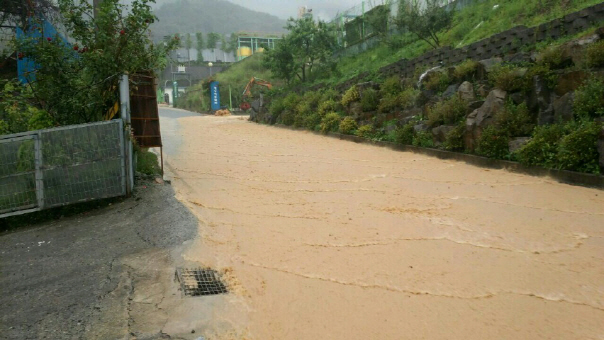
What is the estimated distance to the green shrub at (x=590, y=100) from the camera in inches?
333

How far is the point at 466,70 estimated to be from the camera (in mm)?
12578

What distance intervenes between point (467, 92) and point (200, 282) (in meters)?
9.90

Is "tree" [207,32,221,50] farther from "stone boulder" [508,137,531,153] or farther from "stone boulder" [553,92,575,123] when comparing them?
"stone boulder" [553,92,575,123]

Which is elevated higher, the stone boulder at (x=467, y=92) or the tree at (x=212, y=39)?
the tree at (x=212, y=39)

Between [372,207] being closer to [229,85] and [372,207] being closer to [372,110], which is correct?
[372,110]

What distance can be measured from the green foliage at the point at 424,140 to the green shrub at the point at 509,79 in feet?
7.61

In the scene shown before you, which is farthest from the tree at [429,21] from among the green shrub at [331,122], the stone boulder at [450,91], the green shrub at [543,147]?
the green shrub at [543,147]

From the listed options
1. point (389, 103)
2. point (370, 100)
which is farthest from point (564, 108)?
point (370, 100)

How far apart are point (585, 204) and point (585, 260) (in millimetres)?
2457

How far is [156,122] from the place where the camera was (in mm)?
9531

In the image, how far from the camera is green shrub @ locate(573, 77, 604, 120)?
8452mm

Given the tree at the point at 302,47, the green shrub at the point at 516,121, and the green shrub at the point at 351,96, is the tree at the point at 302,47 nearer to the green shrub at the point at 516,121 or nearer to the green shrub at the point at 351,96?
the green shrub at the point at 351,96

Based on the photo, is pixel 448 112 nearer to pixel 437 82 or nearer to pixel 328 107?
pixel 437 82

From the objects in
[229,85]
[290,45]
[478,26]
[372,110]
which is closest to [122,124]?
[372,110]
